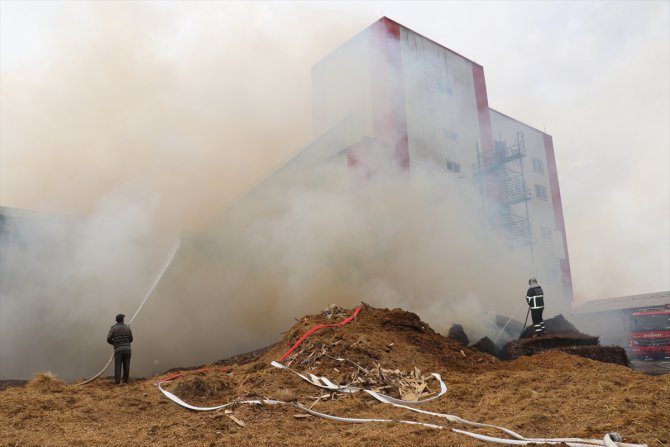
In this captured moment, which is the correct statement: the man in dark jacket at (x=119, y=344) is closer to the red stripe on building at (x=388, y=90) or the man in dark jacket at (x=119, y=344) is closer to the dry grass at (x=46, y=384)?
the dry grass at (x=46, y=384)

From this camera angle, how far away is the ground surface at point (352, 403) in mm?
4703

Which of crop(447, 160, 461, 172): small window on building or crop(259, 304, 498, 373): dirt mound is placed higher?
crop(447, 160, 461, 172): small window on building

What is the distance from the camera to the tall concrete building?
19.1 m

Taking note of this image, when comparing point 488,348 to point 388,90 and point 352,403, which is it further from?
point 388,90

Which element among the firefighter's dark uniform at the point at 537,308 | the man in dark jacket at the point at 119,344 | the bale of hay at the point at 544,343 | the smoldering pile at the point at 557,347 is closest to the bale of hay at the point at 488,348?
the smoldering pile at the point at 557,347

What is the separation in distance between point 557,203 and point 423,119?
1369 cm

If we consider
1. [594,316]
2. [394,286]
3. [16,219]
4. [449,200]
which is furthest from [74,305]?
[594,316]

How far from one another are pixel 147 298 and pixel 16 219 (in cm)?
391

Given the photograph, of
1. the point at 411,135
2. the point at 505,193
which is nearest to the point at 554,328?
the point at 411,135

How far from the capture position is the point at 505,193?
23.0 m

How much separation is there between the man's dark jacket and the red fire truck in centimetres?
1661

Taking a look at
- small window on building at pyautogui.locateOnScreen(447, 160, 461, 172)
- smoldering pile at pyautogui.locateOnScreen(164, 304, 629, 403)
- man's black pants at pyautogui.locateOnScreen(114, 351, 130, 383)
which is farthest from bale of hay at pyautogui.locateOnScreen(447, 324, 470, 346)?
small window on building at pyautogui.locateOnScreen(447, 160, 461, 172)

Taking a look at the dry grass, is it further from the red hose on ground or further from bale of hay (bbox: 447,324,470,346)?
bale of hay (bbox: 447,324,470,346)

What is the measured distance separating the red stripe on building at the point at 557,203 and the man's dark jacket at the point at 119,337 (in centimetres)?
2468
